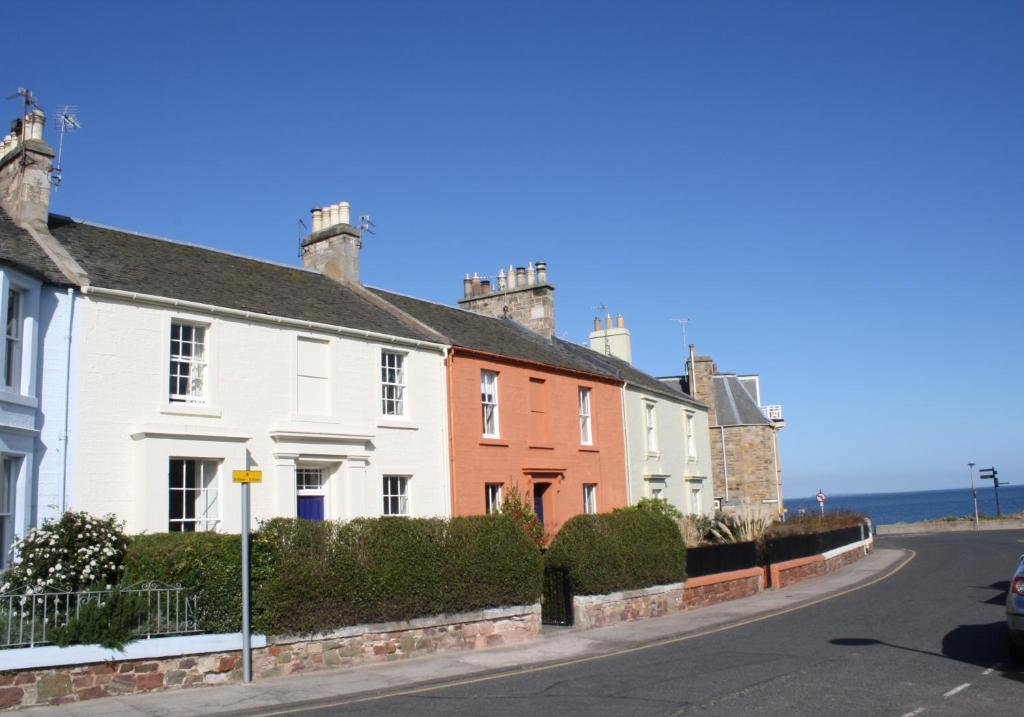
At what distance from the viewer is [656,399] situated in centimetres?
3331

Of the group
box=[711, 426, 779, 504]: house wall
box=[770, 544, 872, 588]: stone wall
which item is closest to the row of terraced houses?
box=[770, 544, 872, 588]: stone wall

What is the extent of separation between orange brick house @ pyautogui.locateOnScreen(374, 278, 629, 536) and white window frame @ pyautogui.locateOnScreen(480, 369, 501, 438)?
3 centimetres

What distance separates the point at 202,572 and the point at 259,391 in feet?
19.9

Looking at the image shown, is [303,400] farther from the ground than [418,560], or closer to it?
farther from the ground

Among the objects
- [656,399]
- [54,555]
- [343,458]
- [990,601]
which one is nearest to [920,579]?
[990,601]

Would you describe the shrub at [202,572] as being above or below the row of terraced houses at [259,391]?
below

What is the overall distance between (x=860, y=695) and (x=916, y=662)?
8.72 feet

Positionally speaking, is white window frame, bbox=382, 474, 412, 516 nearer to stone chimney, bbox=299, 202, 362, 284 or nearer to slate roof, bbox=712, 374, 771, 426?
stone chimney, bbox=299, 202, 362, 284

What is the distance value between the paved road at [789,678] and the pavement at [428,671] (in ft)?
1.42

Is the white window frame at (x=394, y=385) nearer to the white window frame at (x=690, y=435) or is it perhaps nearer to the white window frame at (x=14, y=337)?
the white window frame at (x=14, y=337)

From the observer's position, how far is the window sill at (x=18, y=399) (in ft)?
45.2

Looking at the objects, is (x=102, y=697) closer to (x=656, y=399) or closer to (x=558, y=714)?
(x=558, y=714)

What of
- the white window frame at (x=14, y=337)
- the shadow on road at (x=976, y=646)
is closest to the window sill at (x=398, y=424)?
the white window frame at (x=14, y=337)

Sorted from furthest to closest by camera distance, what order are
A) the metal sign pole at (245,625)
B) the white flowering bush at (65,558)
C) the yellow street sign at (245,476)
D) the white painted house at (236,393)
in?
the white painted house at (236,393) < the yellow street sign at (245,476) < the metal sign pole at (245,625) < the white flowering bush at (65,558)
